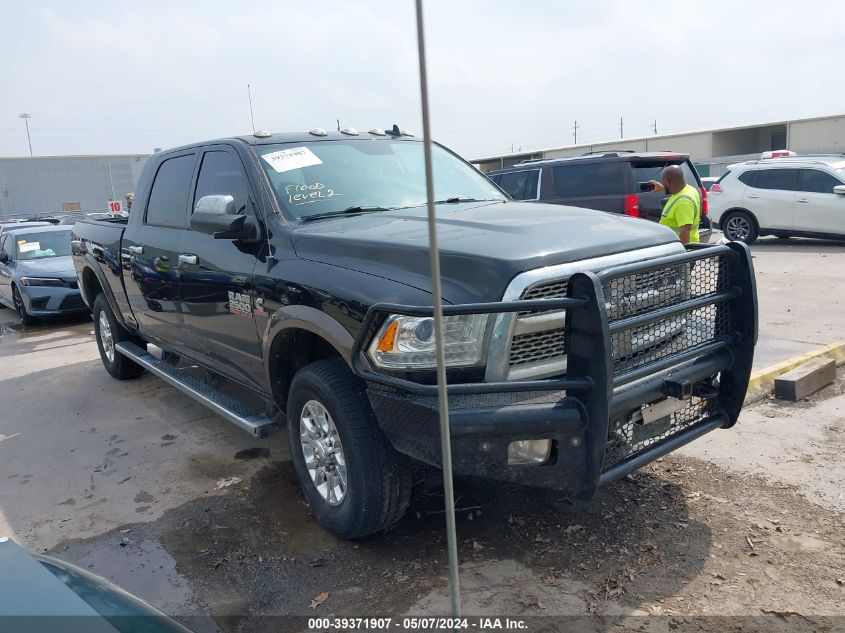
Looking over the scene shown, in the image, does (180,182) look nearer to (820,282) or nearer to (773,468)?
(773,468)

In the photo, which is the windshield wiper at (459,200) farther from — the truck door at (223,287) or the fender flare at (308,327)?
the fender flare at (308,327)

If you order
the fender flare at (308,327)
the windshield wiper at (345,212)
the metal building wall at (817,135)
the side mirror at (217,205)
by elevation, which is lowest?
the fender flare at (308,327)

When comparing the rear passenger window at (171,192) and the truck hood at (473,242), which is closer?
the truck hood at (473,242)

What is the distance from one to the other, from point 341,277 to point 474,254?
2.21ft

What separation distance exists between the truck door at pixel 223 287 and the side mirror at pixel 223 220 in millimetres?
116

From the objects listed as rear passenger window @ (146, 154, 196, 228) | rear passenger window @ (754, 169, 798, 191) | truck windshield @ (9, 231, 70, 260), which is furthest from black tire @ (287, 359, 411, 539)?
rear passenger window @ (754, 169, 798, 191)

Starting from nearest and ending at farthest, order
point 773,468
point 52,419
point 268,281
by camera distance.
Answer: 1. point 268,281
2. point 773,468
3. point 52,419

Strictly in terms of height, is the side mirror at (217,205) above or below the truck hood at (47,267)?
above

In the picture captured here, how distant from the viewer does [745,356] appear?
3.42 m

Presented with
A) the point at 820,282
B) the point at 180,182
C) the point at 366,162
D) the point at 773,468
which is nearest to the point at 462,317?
the point at 366,162

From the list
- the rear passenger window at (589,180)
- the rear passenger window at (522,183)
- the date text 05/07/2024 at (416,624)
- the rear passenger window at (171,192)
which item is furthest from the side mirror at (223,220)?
the rear passenger window at (522,183)

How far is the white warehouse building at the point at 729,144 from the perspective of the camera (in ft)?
94.1

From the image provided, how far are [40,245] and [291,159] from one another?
9.54 meters

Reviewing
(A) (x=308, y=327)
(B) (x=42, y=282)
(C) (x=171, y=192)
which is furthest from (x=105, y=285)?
(B) (x=42, y=282)
